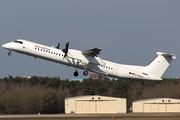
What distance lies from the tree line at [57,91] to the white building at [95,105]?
891 cm

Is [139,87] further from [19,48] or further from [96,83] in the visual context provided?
[19,48]

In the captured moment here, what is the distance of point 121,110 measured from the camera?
2282 inches

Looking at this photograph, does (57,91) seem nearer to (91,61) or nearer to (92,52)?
(91,61)

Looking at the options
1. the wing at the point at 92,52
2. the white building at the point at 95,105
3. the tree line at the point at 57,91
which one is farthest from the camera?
the tree line at the point at 57,91

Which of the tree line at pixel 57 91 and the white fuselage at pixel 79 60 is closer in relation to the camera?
the white fuselage at pixel 79 60

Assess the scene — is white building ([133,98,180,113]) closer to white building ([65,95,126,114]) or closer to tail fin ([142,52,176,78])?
white building ([65,95,126,114])

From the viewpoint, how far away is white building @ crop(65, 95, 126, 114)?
5788cm

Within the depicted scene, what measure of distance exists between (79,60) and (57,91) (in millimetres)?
42806

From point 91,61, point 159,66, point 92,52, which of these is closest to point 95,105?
point 159,66

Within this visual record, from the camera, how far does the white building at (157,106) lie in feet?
195

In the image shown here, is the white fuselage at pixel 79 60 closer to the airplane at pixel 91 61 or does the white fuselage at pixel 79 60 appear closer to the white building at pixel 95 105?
the airplane at pixel 91 61

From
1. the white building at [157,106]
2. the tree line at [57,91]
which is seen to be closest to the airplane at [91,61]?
the white building at [157,106]

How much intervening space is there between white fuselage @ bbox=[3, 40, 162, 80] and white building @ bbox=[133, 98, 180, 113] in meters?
23.5

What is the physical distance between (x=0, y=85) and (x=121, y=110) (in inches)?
1602
